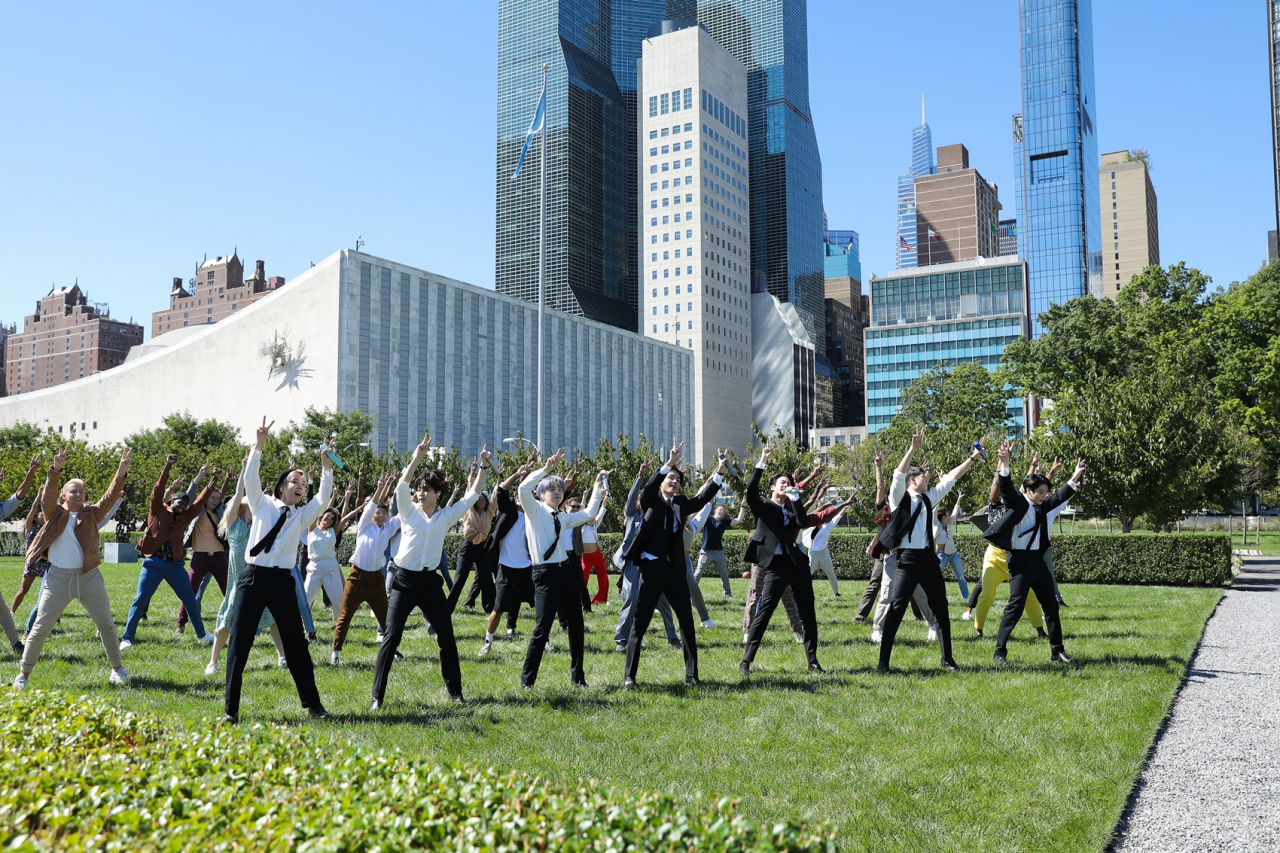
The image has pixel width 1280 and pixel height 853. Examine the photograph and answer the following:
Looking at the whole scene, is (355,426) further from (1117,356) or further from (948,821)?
(948,821)

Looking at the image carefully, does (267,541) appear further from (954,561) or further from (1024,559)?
(954,561)

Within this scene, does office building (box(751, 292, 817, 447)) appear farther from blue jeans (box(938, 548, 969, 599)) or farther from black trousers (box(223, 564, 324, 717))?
black trousers (box(223, 564, 324, 717))

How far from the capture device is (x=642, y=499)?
8.18 m

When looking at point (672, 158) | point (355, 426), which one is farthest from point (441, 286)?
point (672, 158)

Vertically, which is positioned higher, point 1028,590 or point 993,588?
point 1028,590

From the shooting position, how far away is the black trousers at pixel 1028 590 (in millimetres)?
9086

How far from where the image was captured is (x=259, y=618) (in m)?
6.81

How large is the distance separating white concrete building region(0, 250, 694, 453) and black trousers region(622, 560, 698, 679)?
204 ft

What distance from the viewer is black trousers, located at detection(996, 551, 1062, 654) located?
9086mm

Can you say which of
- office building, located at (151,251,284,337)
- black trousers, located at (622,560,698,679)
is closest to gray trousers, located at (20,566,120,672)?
black trousers, located at (622,560,698,679)

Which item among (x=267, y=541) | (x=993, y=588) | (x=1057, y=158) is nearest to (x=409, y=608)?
(x=267, y=541)

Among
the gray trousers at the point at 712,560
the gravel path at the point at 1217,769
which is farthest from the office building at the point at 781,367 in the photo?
the gravel path at the point at 1217,769

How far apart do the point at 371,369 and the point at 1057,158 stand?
470ft

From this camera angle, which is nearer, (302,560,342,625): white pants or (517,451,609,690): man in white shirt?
(517,451,609,690): man in white shirt
